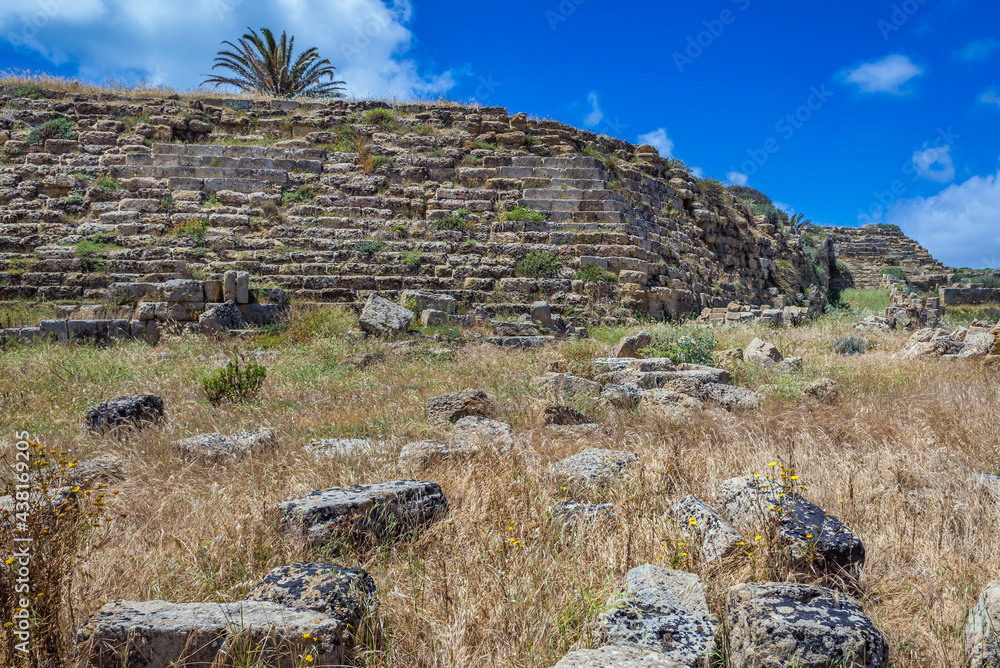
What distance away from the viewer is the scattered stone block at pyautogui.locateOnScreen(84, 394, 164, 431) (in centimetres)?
436

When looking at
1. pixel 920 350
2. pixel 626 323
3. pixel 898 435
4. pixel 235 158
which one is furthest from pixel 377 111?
pixel 898 435

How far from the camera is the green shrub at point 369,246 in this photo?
1139 cm

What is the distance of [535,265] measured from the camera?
1145 cm

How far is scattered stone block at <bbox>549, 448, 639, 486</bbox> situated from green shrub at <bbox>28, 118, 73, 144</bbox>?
50.1 feet

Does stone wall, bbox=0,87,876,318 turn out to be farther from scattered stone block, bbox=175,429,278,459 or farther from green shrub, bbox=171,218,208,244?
scattered stone block, bbox=175,429,278,459

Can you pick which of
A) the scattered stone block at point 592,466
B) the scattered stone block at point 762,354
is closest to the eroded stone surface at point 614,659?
the scattered stone block at point 592,466

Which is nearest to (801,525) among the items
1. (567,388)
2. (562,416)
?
(562,416)

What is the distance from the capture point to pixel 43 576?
1.84m

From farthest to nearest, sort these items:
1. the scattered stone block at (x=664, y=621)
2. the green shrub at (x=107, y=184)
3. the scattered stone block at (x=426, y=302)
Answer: the green shrub at (x=107, y=184) → the scattered stone block at (x=426, y=302) → the scattered stone block at (x=664, y=621)

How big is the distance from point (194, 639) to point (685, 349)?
248 inches

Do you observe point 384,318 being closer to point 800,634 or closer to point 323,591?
point 323,591

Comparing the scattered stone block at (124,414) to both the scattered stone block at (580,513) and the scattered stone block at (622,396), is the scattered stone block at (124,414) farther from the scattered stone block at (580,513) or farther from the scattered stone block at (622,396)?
the scattered stone block at (622,396)

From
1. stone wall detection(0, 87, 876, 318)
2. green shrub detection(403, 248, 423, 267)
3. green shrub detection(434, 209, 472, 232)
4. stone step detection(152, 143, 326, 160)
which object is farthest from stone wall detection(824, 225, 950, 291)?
stone step detection(152, 143, 326, 160)

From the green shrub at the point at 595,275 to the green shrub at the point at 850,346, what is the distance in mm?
4387
